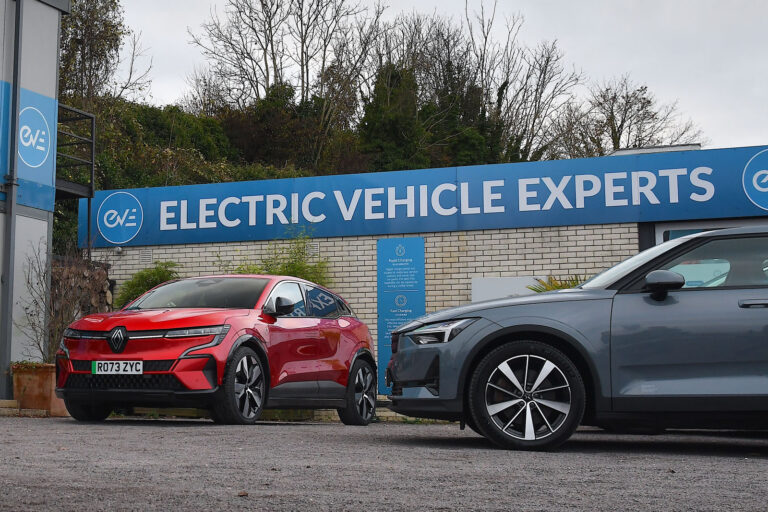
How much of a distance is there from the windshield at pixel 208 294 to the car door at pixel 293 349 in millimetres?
→ 230

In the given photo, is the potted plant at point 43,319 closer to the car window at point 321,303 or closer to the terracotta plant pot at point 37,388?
the terracotta plant pot at point 37,388

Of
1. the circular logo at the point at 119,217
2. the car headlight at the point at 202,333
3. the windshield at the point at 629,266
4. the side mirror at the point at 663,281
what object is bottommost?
the car headlight at the point at 202,333

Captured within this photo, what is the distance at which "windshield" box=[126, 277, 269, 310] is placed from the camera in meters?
9.74

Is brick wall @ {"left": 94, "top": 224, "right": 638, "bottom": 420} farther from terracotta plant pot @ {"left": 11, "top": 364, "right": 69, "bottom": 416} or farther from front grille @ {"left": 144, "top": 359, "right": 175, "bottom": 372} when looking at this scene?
front grille @ {"left": 144, "top": 359, "right": 175, "bottom": 372}

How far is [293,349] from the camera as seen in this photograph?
9805mm

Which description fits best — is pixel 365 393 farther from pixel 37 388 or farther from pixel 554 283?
pixel 554 283

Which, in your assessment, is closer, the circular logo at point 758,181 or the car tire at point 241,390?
the car tire at point 241,390

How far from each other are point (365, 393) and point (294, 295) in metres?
1.57

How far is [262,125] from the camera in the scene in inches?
1453

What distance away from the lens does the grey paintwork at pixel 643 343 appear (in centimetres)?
621

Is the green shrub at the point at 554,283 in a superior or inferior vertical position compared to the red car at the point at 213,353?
superior

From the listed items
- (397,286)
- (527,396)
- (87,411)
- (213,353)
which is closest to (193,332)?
(213,353)

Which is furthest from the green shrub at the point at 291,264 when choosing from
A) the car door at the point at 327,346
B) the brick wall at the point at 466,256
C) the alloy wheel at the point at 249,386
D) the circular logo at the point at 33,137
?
the alloy wheel at the point at 249,386

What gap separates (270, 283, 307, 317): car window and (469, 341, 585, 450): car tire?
12.5 ft
